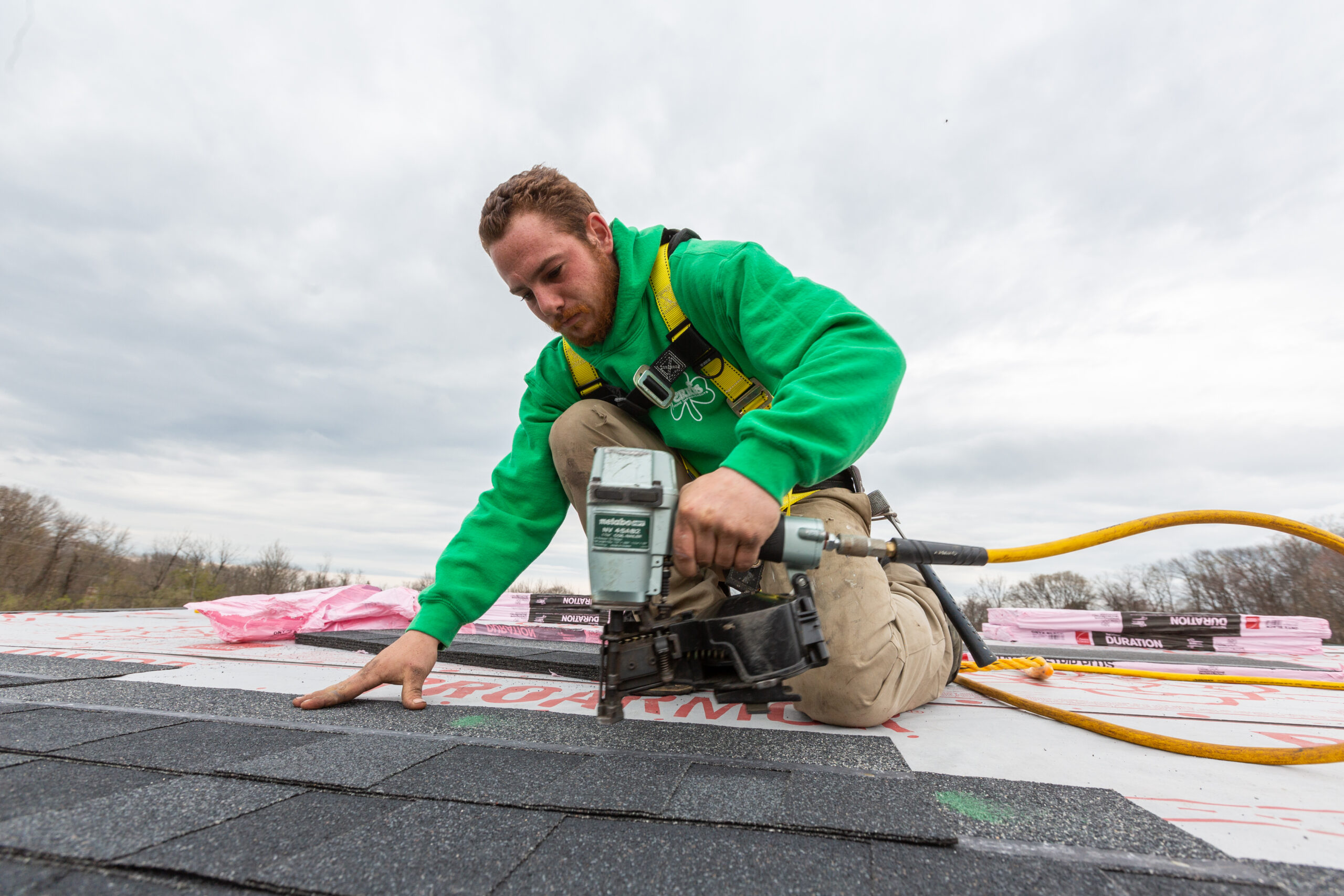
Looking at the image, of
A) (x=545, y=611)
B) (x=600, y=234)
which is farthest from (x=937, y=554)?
(x=545, y=611)

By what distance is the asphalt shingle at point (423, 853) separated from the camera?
672mm

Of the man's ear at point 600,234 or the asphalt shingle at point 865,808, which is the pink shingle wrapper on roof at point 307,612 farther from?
the asphalt shingle at point 865,808

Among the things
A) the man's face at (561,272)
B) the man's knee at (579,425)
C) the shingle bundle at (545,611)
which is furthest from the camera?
the shingle bundle at (545,611)

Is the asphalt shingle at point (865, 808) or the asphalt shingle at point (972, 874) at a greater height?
the asphalt shingle at point (865, 808)

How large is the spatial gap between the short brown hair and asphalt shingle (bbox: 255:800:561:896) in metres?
1.67

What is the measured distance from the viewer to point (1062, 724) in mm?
1742

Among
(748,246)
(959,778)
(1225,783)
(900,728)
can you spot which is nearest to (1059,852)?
(959,778)

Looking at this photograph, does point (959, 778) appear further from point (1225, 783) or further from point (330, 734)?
point (330, 734)

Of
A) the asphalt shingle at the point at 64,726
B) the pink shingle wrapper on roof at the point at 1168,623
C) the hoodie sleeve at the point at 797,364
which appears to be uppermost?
the hoodie sleeve at the point at 797,364

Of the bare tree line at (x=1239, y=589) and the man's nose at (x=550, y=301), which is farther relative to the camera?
the bare tree line at (x=1239, y=589)

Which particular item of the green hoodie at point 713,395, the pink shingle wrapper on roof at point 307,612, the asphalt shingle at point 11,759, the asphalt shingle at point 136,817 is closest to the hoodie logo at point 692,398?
the green hoodie at point 713,395

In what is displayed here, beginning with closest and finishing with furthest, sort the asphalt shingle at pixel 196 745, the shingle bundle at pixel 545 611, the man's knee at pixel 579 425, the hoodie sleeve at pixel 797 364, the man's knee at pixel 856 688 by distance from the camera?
the asphalt shingle at pixel 196 745 < the hoodie sleeve at pixel 797 364 < the man's knee at pixel 856 688 < the man's knee at pixel 579 425 < the shingle bundle at pixel 545 611

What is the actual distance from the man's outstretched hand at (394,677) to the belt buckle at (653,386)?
114 cm

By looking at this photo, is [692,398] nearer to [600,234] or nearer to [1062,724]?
[600,234]
